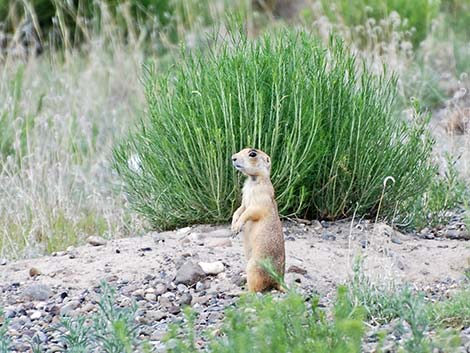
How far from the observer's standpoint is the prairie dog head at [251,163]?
5766mm

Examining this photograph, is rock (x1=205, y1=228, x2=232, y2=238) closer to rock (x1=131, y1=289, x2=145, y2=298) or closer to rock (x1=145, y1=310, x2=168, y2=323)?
rock (x1=131, y1=289, x2=145, y2=298)

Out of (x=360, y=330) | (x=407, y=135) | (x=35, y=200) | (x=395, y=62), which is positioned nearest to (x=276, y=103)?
(x=407, y=135)

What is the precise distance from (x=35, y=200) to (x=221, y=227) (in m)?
2.00

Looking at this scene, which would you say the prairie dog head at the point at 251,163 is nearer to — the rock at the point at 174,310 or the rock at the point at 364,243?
the rock at the point at 174,310

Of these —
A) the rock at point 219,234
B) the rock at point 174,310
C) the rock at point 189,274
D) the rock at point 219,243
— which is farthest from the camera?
the rock at point 219,234

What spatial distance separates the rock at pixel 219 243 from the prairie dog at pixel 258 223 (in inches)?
23.9

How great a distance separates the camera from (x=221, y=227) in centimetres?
688

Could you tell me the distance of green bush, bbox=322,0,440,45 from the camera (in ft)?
41.0

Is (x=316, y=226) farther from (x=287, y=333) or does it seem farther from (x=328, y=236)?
(x=287, y=333)

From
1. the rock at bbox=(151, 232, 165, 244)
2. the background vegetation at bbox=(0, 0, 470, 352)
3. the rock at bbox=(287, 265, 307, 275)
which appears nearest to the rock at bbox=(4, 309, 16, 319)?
the background vegetation at bbox=(0, 0, 470, 352)

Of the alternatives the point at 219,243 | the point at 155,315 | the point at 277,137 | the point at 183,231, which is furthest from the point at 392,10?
the point at 155,315

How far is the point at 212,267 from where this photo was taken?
606 cm

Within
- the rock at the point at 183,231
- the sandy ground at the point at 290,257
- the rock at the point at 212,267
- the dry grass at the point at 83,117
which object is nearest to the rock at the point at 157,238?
the sandy ground at the point at 290,257

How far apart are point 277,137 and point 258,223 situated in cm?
107
